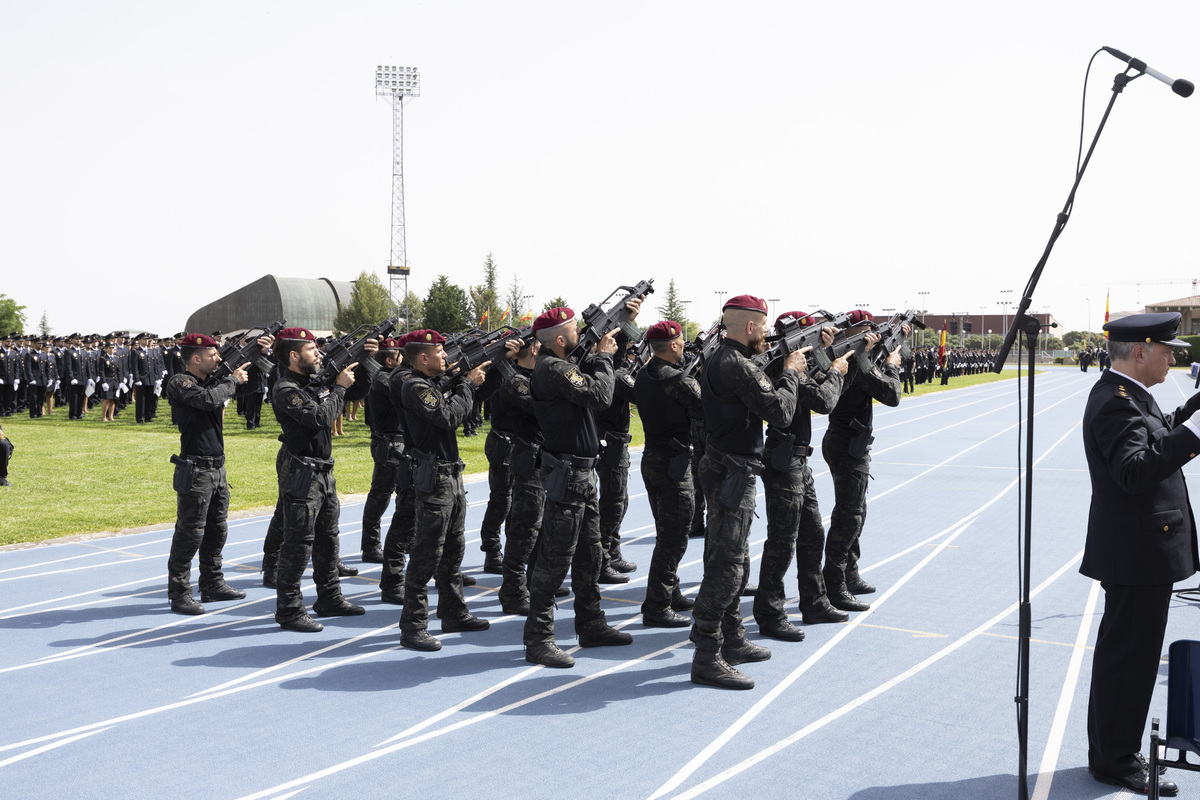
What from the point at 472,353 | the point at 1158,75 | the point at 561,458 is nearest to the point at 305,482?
the point at 472,353

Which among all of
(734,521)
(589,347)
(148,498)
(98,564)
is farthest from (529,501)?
(148,498)

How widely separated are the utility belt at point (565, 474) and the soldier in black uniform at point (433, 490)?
744 millimetres

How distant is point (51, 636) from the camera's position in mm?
6109

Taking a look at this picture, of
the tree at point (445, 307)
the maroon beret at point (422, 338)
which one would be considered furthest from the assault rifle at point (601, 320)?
the tree at point (445, 307)

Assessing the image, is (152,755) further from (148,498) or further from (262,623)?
(148,498)

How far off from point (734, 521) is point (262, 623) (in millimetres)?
3508

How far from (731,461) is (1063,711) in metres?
2.18

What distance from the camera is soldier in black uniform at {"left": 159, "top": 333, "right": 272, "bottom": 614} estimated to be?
672cm

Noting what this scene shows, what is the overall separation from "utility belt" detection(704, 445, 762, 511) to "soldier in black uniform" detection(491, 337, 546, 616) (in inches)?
53.0

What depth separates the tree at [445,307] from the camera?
6825 cm

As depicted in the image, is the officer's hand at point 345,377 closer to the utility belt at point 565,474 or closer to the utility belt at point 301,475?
the utility belt at point 301,475

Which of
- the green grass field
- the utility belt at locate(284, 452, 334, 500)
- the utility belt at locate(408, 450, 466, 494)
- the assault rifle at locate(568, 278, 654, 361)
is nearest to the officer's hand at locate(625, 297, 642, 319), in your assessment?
the assault rifle at locate(568, 278, 654, 361)

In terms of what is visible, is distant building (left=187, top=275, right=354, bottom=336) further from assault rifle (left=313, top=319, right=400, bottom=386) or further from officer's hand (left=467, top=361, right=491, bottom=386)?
officer's hand (left=467, top=361, right=491, bottom=386)

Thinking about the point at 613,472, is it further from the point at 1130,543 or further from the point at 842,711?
the point at 1130,543
